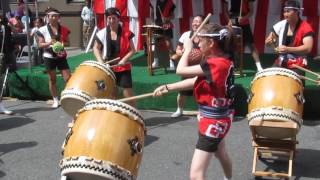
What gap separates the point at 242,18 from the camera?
8.49 m

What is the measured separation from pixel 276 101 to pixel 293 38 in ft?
3.27

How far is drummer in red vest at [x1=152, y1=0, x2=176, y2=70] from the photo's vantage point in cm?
942

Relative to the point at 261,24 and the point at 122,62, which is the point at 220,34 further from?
the point at 261,24

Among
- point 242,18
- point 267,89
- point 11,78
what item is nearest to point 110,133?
point 267,89

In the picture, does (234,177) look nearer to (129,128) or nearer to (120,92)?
(129,128)

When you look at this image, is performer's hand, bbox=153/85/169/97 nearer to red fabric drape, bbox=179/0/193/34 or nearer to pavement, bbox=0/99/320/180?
pavement, bbox=0/99/320/180

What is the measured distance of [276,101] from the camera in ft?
15.4

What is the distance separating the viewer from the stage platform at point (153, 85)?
7082 mm

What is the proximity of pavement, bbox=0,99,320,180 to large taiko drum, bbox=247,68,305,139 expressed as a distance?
579mm

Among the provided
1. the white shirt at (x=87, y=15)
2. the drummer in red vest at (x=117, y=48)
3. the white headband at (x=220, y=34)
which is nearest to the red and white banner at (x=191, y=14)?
the drummer in red vest at (x=117, y=48)

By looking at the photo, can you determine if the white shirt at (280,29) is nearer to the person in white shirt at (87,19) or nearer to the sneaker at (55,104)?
the sneaker at (55,104)

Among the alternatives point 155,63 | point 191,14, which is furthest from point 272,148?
point 191,14

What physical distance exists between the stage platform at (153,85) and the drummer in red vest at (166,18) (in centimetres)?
49

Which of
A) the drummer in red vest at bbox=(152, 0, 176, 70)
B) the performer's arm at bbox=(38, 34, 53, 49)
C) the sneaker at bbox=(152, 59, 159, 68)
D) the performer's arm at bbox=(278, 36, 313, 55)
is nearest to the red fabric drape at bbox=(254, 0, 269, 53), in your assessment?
the drummer in red vest at bbox=(152, 0, 176, 70)
